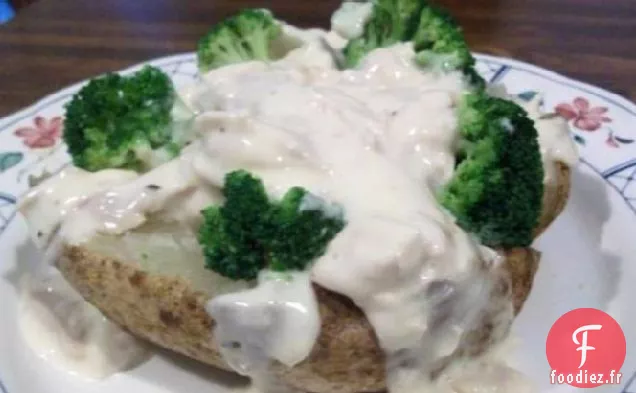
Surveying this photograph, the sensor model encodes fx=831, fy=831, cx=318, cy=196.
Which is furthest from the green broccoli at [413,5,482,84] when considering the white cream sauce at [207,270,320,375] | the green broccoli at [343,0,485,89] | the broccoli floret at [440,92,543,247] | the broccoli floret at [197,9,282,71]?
the white cream sauce at [207,270,320,375]

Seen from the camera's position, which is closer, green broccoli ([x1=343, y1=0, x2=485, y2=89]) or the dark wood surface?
green broccoli ([x1=343, y1=0, x2=485, y2=89])

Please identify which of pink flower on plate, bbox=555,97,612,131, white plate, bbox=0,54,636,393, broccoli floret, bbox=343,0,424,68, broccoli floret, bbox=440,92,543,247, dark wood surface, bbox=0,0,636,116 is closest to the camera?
broccoli floret, bbox=440,92,543,247

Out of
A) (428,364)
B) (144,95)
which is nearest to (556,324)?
(428,364)

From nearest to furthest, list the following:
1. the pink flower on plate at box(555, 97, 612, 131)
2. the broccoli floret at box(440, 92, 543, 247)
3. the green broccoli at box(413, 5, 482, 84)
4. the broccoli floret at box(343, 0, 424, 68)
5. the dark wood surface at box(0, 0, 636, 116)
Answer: the broccoli floret at box(440, 92, 543, 247) → the green broccoli at box(413, 5, 482, 84) → the broccoli floret at box(343, 0, 424, 68) → the pink flower on plate at box(555, 97, 612, 131) → the dark wood surface at box(0, 0, 636, 116)

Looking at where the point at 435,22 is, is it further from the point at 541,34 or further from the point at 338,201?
the point at 541,34

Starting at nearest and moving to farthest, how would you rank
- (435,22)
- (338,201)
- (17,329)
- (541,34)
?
(338,201)
(17,329)
(435,22)
(541,34)

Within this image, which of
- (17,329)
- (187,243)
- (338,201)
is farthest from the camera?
(17,329)

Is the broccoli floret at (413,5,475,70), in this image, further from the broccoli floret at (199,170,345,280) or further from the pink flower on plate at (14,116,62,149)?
the pink flower on plate at (14,116,62,149)

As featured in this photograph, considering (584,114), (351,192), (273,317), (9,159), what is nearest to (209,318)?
(273,317)
